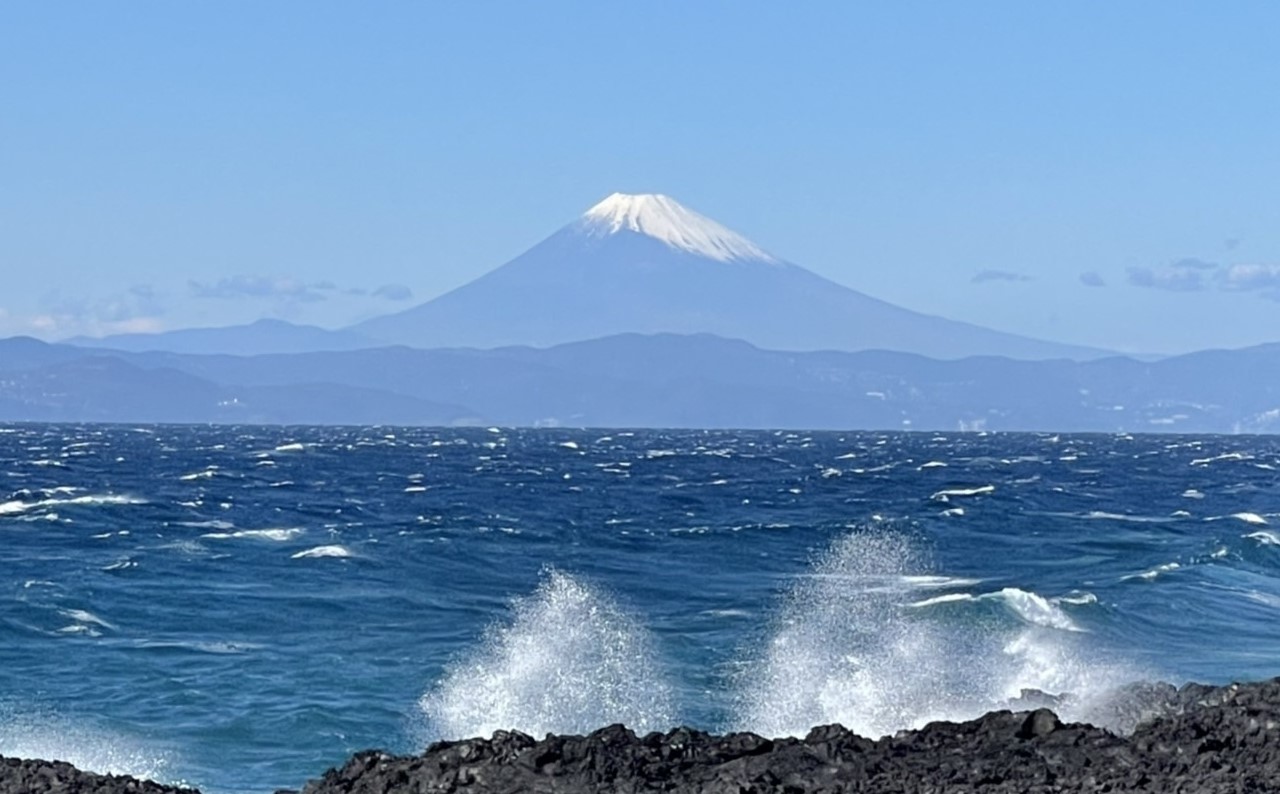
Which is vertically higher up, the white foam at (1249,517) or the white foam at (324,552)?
the white foam at (1249,517)

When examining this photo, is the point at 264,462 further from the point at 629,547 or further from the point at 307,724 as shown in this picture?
the point at 307,724

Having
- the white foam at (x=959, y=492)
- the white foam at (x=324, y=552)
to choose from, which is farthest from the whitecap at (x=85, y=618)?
the white foam at (x=959, y=492)

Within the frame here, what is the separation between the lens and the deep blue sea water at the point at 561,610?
27562mm

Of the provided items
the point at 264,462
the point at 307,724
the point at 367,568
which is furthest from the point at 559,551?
the point at 264,462

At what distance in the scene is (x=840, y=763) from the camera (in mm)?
15148

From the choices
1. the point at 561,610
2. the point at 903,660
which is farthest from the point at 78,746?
the point at 561,610

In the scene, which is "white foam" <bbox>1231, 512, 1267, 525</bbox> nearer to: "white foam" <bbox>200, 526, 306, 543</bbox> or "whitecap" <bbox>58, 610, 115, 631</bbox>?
"white foam" <bbox>200, 526, 306, 543</bbox>

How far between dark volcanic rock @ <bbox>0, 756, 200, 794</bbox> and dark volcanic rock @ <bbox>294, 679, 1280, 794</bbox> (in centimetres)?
158

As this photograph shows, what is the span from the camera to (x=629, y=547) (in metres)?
53.3

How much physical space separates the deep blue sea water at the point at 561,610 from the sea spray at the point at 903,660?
0.33 feet

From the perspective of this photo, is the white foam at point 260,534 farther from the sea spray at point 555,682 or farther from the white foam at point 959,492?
the white foam at point 959,492

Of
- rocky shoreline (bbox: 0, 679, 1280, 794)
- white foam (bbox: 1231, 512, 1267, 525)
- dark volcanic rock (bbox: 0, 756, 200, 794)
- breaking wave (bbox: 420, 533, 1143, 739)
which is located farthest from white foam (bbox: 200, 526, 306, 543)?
rocky shoreline (bbox: 0, 679, 1280, 794)

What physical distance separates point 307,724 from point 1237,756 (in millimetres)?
14556

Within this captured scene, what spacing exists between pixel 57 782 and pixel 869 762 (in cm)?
627
